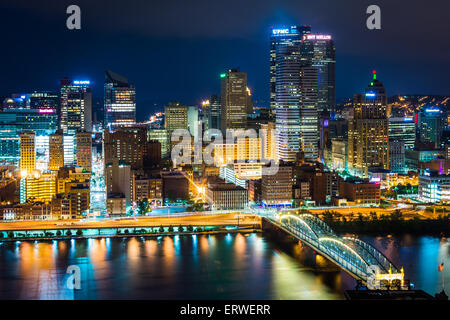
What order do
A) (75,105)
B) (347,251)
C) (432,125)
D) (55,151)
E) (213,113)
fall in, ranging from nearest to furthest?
(347,251) → (55,151) → (432,125) → (213,113) → (75,105)

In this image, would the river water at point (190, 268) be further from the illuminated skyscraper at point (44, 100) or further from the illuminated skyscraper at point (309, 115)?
the illuminated skyscraper at point (44, 100)

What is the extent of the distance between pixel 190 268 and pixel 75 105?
18.8m

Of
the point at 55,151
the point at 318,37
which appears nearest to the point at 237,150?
the point at 55,151

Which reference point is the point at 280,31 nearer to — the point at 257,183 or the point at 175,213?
the point at 257,183

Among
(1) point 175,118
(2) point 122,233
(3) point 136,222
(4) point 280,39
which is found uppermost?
(4) point 280,39

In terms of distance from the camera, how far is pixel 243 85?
22.3 meters

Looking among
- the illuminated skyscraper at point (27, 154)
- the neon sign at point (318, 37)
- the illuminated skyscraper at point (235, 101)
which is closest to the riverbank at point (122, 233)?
the illuminated skyscraper at point (27, 154)

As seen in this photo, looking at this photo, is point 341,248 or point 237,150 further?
point 237,150

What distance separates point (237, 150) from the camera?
20.0 metres

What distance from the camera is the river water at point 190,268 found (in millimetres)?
7449

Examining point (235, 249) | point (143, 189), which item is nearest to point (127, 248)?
point (235, 249)

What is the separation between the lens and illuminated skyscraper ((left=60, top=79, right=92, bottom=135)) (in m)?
25.7

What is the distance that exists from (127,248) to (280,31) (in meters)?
16.0

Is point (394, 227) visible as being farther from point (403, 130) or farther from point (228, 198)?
point (403, 130)
